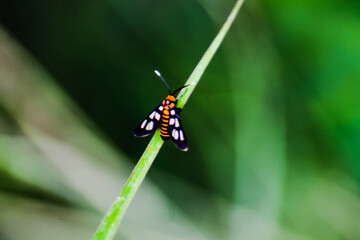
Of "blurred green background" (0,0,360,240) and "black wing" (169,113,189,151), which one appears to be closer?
"black wing" (169,113,189,151)

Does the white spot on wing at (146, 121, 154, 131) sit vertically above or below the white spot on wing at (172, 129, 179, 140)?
above

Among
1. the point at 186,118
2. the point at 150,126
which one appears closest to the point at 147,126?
the point at 150,126

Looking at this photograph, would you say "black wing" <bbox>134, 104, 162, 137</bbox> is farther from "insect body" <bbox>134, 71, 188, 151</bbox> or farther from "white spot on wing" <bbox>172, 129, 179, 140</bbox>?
"white spot on wing" <bbox>172, 129, 179, 140</bbox>

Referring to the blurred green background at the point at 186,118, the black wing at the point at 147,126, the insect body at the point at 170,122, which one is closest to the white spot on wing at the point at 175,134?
the insect body at the point at 170,122

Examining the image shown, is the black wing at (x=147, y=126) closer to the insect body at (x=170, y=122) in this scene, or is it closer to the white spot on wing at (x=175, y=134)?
the insect body at (x=170, y=122)

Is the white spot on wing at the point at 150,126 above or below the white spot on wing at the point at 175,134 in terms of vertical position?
above

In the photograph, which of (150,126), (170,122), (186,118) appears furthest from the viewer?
(186,118)

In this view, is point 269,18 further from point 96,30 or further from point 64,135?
point 64,135

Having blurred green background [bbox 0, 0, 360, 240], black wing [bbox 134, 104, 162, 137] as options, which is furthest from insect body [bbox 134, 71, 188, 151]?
blurred green background [bbox 0, 0, 360, 240]

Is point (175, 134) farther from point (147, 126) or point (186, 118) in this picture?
point (186, 118)
